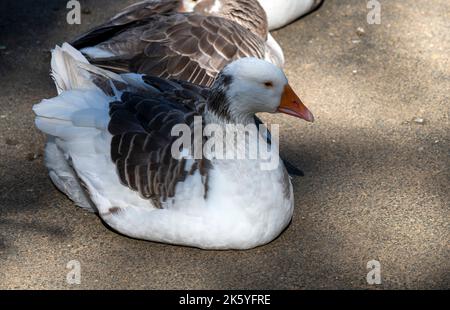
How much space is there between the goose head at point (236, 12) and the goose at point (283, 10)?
0.47 meters

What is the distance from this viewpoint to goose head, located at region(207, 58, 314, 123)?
3.82 metres

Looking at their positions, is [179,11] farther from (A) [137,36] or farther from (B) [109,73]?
(B) [109,73]

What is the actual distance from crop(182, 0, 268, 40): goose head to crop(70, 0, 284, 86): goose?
17 cm

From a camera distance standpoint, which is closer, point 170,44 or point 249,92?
point 249,92

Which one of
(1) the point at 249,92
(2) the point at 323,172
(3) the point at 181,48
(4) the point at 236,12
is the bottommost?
(2) the point at 323,172

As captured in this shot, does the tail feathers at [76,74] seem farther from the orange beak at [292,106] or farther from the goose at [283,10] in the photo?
the goose at [283,10]

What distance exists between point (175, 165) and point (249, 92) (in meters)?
0.46

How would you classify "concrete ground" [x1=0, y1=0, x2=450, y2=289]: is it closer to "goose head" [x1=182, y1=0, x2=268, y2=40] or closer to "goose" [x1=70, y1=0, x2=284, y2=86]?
"goose head" [x1=182, y1=0, x2=268, y2=40]

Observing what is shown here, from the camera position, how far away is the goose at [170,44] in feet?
15.6

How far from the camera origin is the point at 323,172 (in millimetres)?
4590

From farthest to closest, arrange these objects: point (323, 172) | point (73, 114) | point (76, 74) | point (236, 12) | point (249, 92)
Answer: point (236, 12) → point (323, 172) → point (76, 74) → point (73, 114) → point (249, 92)

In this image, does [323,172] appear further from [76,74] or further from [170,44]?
[76,74]

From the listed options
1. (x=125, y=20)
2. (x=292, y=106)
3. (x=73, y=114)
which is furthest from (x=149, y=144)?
(x=125, y=20)
